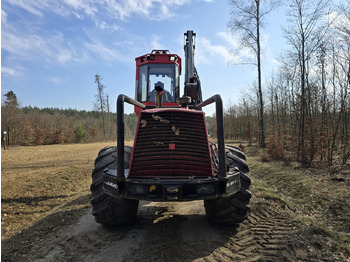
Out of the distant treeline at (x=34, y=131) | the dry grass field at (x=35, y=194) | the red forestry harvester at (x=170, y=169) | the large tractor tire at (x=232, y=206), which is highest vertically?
the distant treeline at (x=34, y=131)

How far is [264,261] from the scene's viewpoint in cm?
302

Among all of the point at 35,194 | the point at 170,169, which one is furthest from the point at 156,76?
the point at 35,194

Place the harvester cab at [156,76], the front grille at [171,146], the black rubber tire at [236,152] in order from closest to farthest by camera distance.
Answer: the front grille at [171,146]
the black rubber tire at [236,152]
the harvester cab at [156,76]

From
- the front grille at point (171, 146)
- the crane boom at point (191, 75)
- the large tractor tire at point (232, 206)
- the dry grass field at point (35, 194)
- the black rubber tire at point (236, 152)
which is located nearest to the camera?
the front grille at point (171, 146)

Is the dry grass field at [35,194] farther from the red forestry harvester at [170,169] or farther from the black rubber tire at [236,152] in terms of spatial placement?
the black rubber tire at [236,152]

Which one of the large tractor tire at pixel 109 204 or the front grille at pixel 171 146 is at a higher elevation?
the front grille at pixel 171 146

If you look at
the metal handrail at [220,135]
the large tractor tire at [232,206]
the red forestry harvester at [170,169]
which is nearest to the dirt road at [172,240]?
the large tractor tire at [232,206]

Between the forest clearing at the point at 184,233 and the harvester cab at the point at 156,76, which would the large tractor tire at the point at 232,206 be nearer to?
the forest clearing at the point at 184,233

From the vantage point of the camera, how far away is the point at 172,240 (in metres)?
3.58

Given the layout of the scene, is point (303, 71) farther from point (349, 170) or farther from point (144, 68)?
point (144, 68)

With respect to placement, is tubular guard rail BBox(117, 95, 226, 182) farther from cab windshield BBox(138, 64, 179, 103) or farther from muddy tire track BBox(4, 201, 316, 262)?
cab windshield BBox(138, 64, 179, 103)

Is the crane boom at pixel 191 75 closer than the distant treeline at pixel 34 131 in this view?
Yes

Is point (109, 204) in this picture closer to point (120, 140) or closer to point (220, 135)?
point (120, 140)

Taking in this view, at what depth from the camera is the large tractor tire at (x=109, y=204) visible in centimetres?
386
